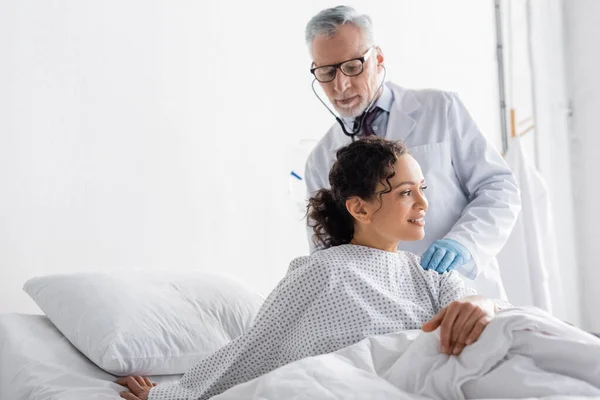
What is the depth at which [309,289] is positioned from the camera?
1.47 m

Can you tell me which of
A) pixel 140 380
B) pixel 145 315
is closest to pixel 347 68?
pixel 145 315

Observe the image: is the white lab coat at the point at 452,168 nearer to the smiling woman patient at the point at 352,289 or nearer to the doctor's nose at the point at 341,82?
the doctor's nose at the point at 341,82

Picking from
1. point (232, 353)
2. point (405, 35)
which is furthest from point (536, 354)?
point (405, 35)

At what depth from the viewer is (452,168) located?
77.5 inches

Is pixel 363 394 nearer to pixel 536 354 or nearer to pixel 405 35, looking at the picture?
pixel 536 354

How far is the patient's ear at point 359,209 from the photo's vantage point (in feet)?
5.11

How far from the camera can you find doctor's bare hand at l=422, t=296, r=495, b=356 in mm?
Result: 1156

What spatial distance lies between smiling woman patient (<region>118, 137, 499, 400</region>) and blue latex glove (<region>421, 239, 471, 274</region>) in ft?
0.05

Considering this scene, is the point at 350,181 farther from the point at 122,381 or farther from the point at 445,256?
the point at 122,381

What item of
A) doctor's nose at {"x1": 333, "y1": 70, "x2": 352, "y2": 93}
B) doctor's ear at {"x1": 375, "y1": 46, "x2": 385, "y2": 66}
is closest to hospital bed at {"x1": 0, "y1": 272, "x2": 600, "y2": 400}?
doctor's nose at {"x1": 333, "y1": 70, "x2": 352, "y2": 93}

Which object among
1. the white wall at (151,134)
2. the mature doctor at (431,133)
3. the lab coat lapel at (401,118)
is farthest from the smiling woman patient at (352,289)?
the white wall at (151,134)

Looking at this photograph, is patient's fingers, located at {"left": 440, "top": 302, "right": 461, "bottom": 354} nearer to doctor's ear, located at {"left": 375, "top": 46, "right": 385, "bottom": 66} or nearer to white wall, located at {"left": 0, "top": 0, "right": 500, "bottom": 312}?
doctor's ear, located at {"left": 375, "top": 46, "right": 385, "bottom": 66}

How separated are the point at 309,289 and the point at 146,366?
450 millimetres

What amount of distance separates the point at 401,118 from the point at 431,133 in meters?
0.09
